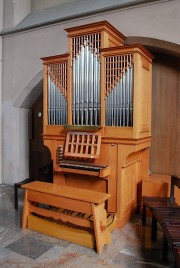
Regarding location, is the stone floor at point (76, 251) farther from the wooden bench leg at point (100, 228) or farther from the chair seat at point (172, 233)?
the chair seat at point (172, 233)

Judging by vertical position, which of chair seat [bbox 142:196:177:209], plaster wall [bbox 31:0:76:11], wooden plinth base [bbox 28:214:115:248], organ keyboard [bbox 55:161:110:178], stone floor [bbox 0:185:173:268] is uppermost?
plaster wall [bbox 31:0:76:11]

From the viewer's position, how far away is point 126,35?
406cm

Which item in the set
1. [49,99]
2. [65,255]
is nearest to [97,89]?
[49,99]

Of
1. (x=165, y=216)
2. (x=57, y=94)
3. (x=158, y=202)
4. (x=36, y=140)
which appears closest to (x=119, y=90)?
(x=57, y=94)

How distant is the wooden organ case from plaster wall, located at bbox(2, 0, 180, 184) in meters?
0.55

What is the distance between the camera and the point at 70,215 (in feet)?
10.3

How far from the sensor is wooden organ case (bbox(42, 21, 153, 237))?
10.8 feet

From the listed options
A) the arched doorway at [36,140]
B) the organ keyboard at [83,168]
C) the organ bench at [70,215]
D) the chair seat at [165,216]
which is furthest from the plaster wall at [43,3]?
the chair seat at [165,216]

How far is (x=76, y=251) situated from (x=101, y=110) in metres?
1.81

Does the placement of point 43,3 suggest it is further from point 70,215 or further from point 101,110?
point 70,215

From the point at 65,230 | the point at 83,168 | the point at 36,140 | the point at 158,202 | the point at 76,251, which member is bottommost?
the point at 76,251

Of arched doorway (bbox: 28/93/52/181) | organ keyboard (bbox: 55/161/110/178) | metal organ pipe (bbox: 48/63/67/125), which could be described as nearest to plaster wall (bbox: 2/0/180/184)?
arched doorway (bbox: 28/93/52/181)

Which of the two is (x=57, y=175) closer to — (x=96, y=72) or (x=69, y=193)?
(x=69, y=193)

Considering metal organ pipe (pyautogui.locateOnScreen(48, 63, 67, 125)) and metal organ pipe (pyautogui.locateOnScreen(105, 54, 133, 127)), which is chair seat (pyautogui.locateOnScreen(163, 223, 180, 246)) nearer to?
metal organ pipe (pyautogui.locateOnScreen(105, 54, 133, 127))
